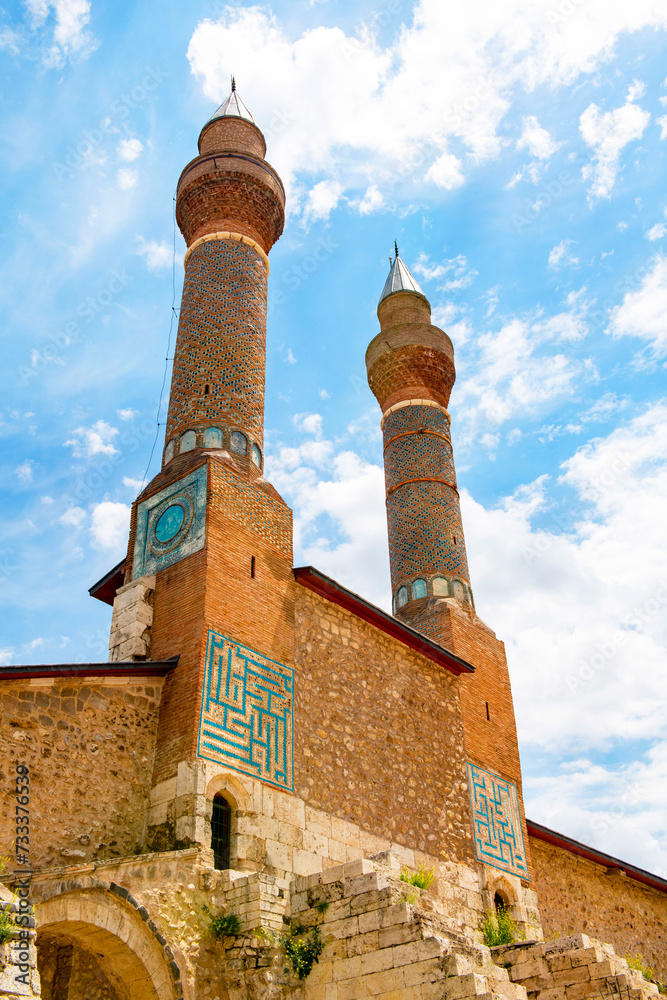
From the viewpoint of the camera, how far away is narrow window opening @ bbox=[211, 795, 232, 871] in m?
7.75

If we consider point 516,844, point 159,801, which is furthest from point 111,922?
point 516,844

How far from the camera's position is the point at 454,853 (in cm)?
1041

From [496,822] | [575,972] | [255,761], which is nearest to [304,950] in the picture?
[255,761]

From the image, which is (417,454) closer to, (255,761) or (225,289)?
(225,289)

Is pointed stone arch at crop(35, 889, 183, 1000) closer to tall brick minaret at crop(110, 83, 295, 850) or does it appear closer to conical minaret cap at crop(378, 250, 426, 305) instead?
tall brick minaret at crop(110, 83, 295, 850)

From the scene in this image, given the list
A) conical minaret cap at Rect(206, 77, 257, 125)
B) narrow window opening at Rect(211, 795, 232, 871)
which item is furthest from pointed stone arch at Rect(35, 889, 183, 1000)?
conical minaret cap at Rect(206, 77, 257, 125)

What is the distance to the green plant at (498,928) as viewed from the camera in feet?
32.8

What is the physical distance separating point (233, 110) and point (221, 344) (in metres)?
5.06

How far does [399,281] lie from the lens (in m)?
17.6

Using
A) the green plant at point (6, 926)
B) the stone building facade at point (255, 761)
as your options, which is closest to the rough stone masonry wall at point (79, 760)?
the stone building facade at point (255, 761)

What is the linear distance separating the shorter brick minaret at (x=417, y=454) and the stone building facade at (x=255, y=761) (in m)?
0.06

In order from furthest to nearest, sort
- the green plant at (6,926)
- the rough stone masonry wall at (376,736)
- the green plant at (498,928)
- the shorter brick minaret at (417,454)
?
the shorter brick minaret at (417,454), the green plant at (498,928), the rough stone masonry wall at (376,736), the green plant at (6,926)

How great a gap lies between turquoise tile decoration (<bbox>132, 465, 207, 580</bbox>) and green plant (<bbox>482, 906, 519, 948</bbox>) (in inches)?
213

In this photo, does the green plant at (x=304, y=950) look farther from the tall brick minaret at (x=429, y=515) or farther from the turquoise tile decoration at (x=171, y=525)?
the tall brick minaret at (x=429, y=515)
